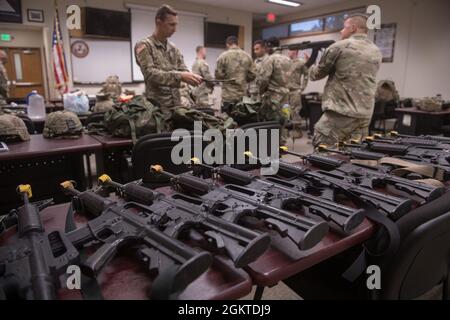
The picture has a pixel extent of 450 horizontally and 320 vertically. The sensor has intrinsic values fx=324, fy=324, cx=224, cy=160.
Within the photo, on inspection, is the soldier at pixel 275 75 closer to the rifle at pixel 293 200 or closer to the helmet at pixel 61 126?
the helmet at pixel 61 126

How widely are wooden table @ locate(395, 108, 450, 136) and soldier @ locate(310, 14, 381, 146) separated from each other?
7.83ft

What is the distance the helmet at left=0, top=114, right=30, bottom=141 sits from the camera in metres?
2.19

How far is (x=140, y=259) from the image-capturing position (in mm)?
804

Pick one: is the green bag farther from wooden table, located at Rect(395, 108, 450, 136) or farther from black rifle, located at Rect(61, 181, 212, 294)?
wooden table, located at Rect(395, 108, 450, 136)

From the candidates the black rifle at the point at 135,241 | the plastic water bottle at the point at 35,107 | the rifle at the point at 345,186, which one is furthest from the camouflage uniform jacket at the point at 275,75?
the black rifle at the point at 135,241

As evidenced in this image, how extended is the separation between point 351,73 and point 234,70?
2511 mm

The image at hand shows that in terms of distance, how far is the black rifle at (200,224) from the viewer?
0.78 meters

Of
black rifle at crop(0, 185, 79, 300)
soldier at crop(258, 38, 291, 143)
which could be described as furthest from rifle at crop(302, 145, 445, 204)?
soldier at crop(258, 38, 291, 143)

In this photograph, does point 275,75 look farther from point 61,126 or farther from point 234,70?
point 61,126

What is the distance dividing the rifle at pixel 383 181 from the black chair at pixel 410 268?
111 millimetres
